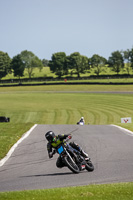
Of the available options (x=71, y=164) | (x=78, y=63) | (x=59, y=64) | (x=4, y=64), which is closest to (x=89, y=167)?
(x=71, y=164)

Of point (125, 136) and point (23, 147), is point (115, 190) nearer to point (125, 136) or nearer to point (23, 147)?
point (23, 147)

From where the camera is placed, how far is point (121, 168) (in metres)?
10.6

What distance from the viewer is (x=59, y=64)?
547 feet

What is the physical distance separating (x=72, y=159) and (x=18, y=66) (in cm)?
15105

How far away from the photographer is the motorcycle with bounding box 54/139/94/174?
1050cm

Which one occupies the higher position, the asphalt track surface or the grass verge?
the grass verge

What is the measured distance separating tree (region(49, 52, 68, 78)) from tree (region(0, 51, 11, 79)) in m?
23.6

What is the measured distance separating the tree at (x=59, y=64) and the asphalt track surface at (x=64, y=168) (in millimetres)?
144685

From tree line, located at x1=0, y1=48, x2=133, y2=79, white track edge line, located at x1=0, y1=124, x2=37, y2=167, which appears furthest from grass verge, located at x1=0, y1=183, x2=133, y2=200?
tree line, located at x1=0, y1=48, x2=133, y2=79

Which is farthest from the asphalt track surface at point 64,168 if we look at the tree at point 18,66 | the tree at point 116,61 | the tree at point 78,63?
the tree at point 116,61

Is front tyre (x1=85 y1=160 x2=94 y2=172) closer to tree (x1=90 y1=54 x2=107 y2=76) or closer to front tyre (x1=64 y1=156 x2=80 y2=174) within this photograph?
front tyre (x1=64 y1=156 x2=80 y2=174)

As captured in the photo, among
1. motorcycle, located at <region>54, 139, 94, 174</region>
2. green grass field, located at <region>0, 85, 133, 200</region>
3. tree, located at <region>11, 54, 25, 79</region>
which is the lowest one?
green grass field, located at <region>0, 85, 133, 200</region>

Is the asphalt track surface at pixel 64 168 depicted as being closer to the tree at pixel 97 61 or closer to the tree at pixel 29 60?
the tree at pixel 29 60

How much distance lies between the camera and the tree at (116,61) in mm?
171025
